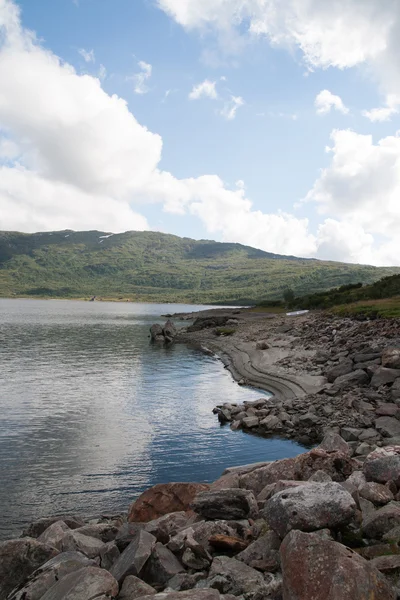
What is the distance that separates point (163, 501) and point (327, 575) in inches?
345

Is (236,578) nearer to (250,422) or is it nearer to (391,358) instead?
(250,422)

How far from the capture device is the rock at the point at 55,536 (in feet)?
38.3

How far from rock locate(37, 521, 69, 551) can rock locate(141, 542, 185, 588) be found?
3.64 metres

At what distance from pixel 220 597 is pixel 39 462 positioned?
17.4 meters

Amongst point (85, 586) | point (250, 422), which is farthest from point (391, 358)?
point (85, 586)

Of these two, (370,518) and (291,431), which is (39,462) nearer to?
(291,431)

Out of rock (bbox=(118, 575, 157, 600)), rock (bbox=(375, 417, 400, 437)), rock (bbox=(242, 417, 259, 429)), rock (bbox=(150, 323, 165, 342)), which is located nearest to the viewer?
rock (bbox=(118, 575, 157, 600))

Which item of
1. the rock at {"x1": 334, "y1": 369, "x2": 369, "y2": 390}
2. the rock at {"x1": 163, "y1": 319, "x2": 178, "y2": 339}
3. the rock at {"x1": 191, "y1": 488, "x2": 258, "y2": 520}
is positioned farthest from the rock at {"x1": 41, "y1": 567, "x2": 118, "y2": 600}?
the rock at {"x1": 163, "y1": 319, "x2": 178, "y2": 339}

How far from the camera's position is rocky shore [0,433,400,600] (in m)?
6.88

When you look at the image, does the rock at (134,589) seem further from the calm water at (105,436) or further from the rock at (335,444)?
the rock at (335,444)

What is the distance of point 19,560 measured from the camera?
33.1 feet

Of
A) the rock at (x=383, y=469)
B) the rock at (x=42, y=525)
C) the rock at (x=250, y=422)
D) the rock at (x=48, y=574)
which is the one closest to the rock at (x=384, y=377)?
the rock at (x=250, y=422)

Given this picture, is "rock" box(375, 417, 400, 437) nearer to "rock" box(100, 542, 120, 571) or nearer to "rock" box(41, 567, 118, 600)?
"rock" box(100, 542, 120, 571)

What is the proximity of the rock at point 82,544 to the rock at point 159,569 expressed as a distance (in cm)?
247
